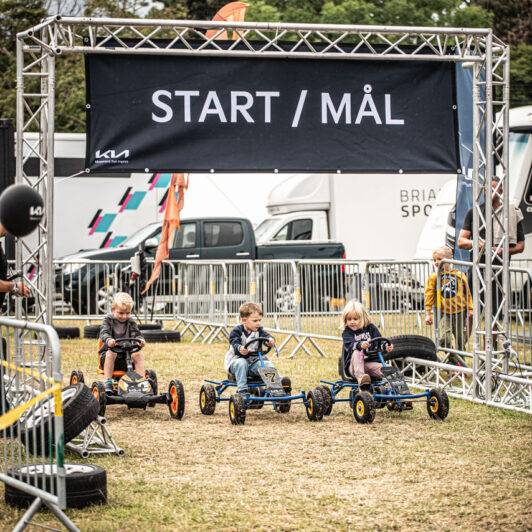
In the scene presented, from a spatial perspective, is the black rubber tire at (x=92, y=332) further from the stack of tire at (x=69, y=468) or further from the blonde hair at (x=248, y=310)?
the stack of tire at (x=69, y=468)

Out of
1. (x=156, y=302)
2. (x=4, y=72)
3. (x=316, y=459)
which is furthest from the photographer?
(x=4, y=72)

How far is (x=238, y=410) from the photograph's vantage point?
8.77m

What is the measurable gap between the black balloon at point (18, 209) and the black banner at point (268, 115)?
13.0 ft

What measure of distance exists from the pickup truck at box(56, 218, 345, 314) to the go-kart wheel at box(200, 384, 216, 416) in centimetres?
957

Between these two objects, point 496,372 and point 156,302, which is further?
point 156,302

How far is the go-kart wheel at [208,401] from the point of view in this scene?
9.30 m

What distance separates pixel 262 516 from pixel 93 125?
505cm

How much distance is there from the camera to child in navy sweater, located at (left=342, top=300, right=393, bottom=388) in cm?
939

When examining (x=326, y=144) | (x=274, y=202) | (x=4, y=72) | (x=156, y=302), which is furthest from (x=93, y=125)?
(x=4, y=72)

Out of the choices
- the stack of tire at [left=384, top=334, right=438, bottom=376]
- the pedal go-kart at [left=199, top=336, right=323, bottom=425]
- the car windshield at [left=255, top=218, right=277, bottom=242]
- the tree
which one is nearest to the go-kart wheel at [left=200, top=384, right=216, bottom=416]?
the pedal go-kart at [left=199, top=336, right=323, bottom=425]

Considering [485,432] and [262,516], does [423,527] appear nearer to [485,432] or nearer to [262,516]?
[262,516]

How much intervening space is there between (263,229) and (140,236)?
327cm

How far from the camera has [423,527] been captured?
18.1 ft

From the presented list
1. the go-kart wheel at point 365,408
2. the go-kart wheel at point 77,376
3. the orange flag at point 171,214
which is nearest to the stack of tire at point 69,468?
the go-kart wheel at point 77,376
